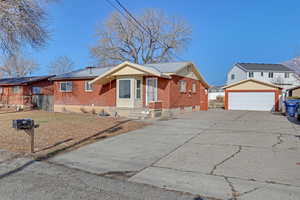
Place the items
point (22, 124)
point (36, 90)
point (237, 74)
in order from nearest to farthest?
point (22, 124) < point (36, 90) < point (237, 74)

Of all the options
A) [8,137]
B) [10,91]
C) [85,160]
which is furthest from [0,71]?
→ [85,160]

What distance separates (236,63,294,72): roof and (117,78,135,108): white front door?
37.6m

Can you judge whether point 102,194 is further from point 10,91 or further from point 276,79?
point 276,79

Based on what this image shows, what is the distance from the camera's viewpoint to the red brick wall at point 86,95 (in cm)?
1802

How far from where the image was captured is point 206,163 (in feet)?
17.5

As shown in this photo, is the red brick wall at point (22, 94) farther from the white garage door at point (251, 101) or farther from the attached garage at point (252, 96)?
the white garage door at point (251, 101)

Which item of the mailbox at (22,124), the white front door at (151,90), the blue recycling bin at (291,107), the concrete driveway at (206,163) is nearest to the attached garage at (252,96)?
the blue recycling bin at (291,107)

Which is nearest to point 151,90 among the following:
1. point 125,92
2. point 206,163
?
point 125,92

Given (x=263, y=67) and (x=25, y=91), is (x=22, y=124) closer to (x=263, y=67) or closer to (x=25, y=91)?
(x=25, y=91)

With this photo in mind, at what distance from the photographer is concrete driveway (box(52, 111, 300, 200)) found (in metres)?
3.94

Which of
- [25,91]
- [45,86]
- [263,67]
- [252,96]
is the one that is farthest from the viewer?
[263,67]

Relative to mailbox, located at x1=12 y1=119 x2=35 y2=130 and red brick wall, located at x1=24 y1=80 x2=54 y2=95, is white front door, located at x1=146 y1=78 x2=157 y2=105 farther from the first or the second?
red brick wall, located at x1=24 y1=80 x2=54 y2=95

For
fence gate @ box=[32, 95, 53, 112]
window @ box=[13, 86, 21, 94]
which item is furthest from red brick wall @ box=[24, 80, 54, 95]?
fence gate @ box=[32, 95, 53, 112]

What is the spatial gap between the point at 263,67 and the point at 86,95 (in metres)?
43.1
